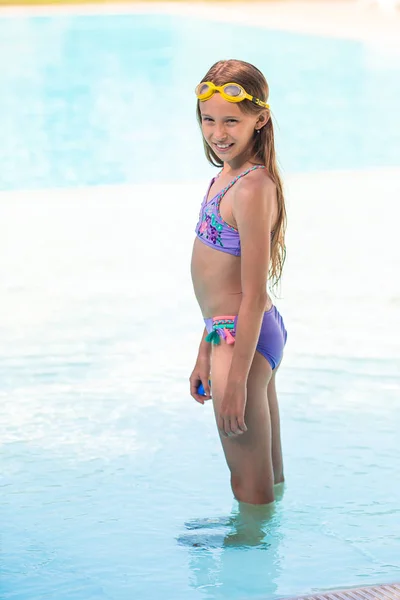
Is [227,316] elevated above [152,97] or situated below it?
below

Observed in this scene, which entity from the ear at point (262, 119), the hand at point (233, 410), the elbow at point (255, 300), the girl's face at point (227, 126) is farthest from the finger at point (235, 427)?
the ear at point (262, 119)

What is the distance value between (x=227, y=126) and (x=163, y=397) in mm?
2003

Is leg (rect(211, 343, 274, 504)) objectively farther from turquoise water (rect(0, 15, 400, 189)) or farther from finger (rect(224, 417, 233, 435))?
turquoise water (rect(0, 15, 400, 189))

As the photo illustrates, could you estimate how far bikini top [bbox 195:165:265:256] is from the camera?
3.20m

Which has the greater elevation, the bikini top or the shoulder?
the shoulder

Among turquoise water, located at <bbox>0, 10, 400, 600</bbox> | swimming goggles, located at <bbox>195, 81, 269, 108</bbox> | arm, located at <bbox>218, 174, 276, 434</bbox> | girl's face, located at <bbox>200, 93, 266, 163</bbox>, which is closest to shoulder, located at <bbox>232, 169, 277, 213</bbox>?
arm, located at <bbox>218, 174, 276, 434</bbox>

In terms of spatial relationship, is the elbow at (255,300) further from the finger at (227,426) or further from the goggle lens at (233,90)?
the goggle lens at (233,90)

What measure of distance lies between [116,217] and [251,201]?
22.3ft

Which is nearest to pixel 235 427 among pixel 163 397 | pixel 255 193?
pixel 255 193

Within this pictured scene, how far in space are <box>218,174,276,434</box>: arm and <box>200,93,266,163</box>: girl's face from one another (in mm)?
126

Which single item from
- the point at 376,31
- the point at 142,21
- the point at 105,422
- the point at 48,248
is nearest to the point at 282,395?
the point at 105,422

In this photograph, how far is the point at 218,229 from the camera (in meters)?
3.23

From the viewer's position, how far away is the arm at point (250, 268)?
3.08 meters

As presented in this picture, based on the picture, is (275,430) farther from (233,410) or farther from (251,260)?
(251,260)
